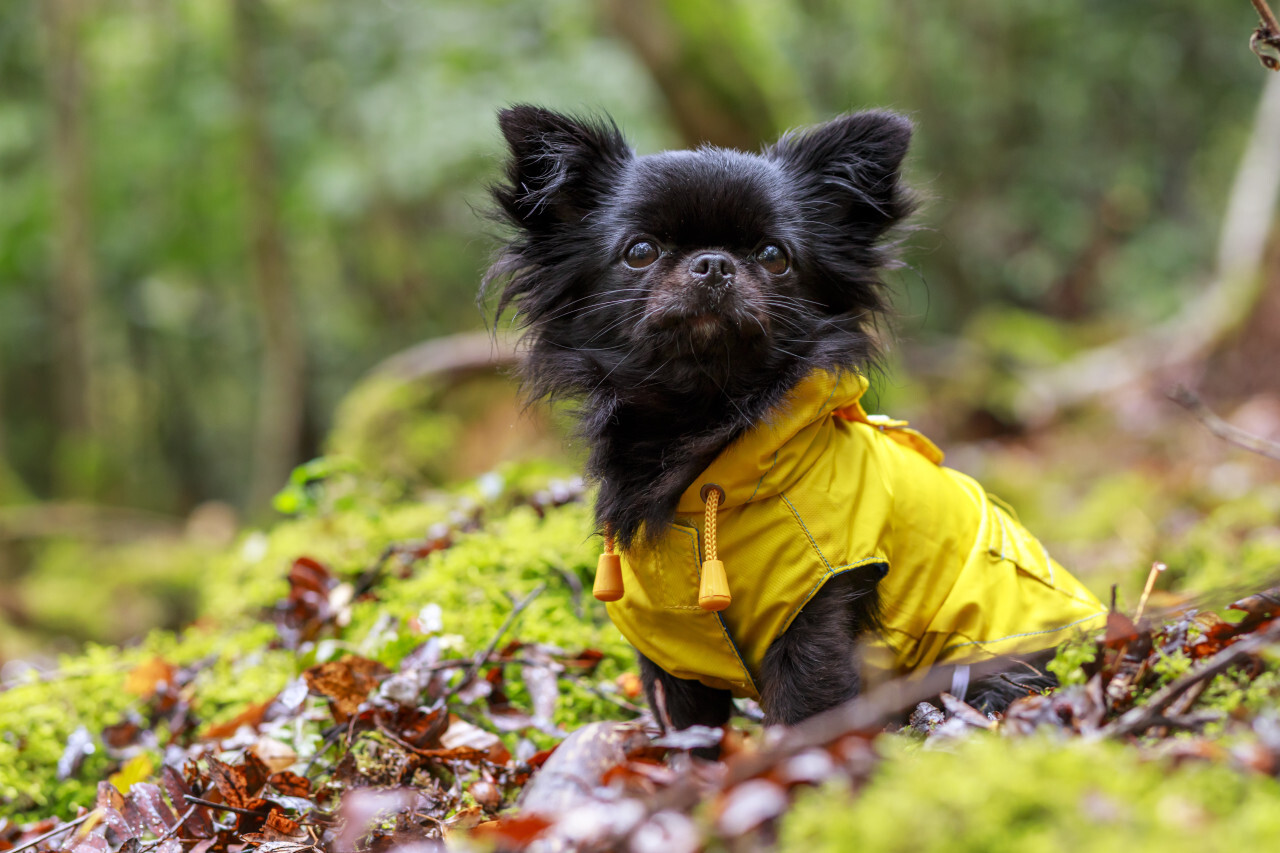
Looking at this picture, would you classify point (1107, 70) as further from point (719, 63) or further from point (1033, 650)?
point (1033, 650)

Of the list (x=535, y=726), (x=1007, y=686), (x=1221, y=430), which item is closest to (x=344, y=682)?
(x=535, y=726)

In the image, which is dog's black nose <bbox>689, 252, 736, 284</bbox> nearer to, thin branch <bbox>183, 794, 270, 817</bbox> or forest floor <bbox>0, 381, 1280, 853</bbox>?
forest floor <bbox>0, 381, 1280, 853</bbox>

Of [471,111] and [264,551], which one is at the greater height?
[471,111]

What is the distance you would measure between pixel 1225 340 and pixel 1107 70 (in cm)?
618

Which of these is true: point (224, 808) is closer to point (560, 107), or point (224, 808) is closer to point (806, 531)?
point (806, 531)

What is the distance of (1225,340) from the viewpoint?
8.49 m

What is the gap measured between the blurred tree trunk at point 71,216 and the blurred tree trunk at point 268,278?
2.54 metres

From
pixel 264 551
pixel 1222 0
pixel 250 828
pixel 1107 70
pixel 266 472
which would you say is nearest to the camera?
pixel 250 828

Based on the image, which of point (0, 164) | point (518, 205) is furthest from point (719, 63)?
point (0, 164)

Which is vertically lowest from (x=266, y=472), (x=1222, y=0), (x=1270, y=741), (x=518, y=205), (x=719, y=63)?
(x=266, y=472)

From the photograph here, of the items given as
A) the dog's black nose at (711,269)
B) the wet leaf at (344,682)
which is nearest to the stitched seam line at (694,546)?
the dog's black nose at (711,269)

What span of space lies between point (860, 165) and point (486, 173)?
631 centimetres

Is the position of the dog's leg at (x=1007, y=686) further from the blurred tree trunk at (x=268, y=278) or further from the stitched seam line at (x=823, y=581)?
the blurred tree trunk at (x=268, y=278)

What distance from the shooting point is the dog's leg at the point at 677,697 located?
2701 mm
